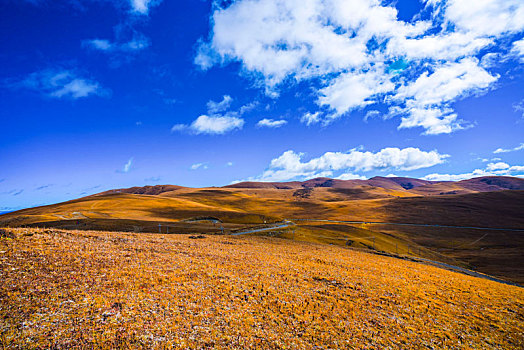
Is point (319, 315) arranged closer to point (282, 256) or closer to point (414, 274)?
point (282, 256)

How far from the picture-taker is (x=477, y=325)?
12961 mm

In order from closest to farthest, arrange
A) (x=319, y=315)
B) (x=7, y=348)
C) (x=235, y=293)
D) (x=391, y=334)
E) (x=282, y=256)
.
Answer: (x=7, y=348) < (x=391, y=334) < (x=319, y=315) < (x=235, y=293) < (x=282, y=256)

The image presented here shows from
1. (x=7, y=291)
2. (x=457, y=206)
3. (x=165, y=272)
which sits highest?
(x=7, y=291)

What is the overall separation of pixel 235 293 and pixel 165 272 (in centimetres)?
492

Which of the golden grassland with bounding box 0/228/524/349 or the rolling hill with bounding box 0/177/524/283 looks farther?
the rolling hill with bounding box 0/177/524/283

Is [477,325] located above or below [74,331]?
below

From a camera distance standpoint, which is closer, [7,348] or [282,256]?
[7,348]

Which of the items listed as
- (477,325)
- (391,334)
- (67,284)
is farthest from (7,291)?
(477,325)

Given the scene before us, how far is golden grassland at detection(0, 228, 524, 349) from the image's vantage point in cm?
917

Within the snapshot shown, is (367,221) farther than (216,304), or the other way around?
(367,221)

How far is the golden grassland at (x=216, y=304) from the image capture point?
9.17 m

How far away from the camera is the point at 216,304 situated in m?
12.1

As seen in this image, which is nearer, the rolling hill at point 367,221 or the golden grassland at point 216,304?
the golden grassland at point 216,304

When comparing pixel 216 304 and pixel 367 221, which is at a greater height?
pixel 216 304
